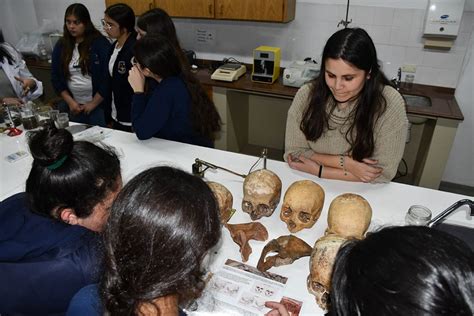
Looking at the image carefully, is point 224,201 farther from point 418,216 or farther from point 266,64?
point 266,64

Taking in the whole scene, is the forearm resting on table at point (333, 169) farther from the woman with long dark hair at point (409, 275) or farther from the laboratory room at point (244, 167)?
the woman with long dark hair at point (409, 275)

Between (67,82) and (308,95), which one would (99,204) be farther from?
(67,82)

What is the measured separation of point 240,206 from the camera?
1584 millimetres

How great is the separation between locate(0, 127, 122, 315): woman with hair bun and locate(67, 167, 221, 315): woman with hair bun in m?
0.25

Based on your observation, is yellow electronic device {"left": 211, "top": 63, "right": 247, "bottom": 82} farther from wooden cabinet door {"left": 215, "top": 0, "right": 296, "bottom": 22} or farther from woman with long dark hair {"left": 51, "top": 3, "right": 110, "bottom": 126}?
woman with long dark hair {"left": 51, "top": 3, "right": 110, "bottom": 126}

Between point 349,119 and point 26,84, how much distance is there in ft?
8.43

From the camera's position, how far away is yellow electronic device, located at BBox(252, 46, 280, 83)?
328cm

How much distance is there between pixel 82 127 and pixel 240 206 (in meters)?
1.42

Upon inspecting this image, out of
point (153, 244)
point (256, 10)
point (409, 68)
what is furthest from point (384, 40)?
point (153, 244)

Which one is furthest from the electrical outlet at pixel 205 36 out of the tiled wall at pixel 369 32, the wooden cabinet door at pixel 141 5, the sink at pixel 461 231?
the sink at pixel 461 231

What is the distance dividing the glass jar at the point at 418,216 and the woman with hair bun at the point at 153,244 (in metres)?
0.99

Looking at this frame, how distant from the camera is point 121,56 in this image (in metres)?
2.74

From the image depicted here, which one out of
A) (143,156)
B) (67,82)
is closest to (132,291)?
(143,156)

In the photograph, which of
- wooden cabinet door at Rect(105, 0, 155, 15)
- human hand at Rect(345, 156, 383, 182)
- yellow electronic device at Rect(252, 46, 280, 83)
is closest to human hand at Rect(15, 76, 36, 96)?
wooden cabinet door at Rect(105, 0, 155, 15)
